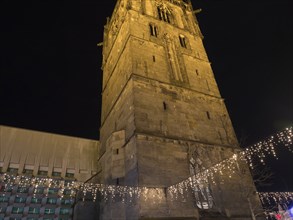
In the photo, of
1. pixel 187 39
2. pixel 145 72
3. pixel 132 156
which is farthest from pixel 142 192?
pixel 187 39

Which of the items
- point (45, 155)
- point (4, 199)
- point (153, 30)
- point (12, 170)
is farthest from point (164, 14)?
point (4, 199)

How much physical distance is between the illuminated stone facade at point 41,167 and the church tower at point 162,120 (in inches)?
150

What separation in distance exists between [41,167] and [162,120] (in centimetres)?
1334

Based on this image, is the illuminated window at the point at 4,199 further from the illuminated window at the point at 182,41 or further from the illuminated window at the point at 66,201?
the illuminated window at the point at 182,41

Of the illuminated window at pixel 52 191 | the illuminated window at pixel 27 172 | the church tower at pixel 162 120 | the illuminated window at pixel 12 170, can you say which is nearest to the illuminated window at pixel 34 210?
the illuminated window at pixel 52 191

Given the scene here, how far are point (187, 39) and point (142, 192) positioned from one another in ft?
61.0

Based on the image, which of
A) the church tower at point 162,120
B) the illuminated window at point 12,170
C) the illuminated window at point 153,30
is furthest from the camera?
the illuminated window at point 153,30

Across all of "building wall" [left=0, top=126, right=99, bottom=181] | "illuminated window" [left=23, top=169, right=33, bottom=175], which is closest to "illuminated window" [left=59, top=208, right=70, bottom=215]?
"building wall" [left=0, top=126, right=99, bottom=181]

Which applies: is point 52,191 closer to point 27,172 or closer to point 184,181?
point 27,172

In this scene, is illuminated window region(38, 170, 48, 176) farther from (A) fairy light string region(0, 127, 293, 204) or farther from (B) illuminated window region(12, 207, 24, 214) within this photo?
(A) fairy light string region(0, 127, 293, 204)

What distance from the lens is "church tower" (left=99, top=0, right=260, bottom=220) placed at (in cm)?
1470

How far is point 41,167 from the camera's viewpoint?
75.1 feet

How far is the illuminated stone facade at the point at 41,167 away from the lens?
67.7 ft

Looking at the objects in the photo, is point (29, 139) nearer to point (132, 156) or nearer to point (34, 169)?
point (34, 169)
